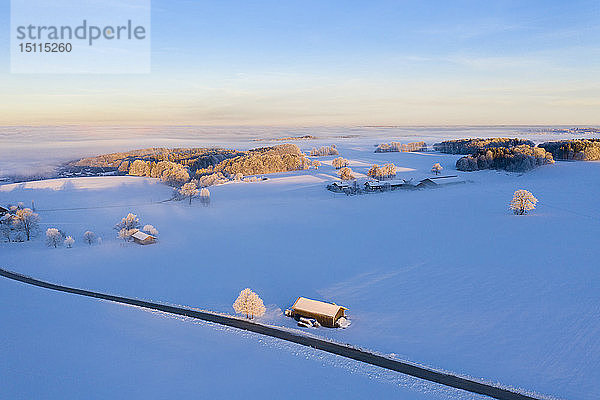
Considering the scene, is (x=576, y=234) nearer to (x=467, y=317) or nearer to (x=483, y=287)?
(x=483, y=287)

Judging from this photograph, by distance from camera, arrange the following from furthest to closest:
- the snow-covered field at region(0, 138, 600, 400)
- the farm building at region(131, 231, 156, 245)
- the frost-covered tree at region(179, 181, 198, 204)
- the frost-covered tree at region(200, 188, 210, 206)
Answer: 1. the frost-covered tree at region(179, 181, 198, 204)
2. the frost-covered tree at region(200, 188, 210, 206)
3. the farm building at region(131, 231, 156, 245)
4. the snow-covered field at region(0, 138, 600, 400)

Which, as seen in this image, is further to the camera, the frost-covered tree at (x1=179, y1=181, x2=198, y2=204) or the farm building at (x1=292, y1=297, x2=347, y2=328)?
the frost-covered tree at (x1=179, y1=181, x2=198, y2=204)

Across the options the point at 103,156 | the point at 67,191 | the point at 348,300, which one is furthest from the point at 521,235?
the point at 103,156

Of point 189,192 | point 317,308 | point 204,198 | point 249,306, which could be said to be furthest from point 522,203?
point 189,192

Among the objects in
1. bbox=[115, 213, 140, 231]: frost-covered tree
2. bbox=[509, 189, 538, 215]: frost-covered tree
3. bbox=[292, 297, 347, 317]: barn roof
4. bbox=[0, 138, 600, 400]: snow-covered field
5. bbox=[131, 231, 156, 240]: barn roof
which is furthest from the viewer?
bbox=[509, 189, 538, 215]: frost-covered tree

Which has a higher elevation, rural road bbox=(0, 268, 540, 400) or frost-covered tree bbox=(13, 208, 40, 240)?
frost-covered tree bbox=(13, 208, 40, 240)

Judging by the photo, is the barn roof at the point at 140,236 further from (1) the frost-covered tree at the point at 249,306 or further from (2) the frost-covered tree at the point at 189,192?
(2) the frost-covered tree at the point at 189,192

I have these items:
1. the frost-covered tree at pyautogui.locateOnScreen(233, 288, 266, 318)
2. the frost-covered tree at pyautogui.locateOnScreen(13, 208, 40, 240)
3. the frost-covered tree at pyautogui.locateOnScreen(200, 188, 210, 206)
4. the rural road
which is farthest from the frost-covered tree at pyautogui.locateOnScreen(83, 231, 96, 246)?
the frost-covered tree at pyautogui.locateOnScreen(233, 288, 266, 318)

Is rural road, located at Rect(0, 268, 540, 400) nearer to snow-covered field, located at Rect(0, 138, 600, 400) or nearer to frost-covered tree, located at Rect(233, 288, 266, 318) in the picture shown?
frost-covered tree, located at Rect(233, 288, 266, 318)
